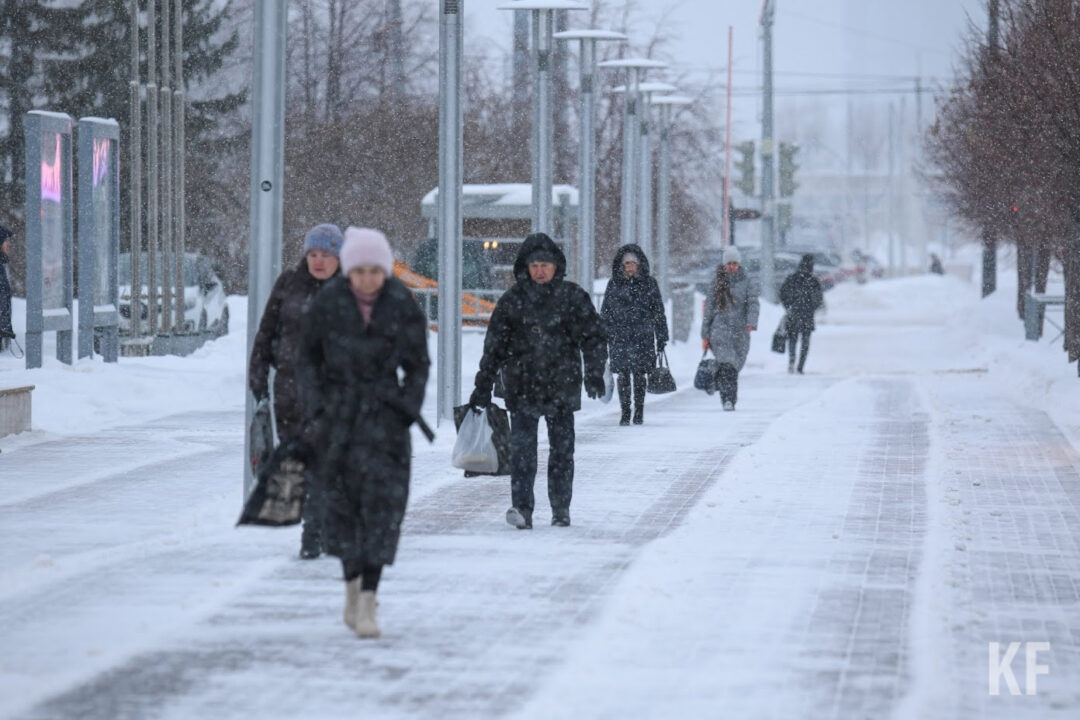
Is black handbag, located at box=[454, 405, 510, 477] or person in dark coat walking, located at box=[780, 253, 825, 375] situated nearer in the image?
black handbag, located at box=[454, 405, 510, 477]

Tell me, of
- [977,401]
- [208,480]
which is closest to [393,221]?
[977,401]

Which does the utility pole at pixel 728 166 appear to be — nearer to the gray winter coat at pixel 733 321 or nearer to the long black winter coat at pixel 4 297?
the gray winter coat at pixel 733 321

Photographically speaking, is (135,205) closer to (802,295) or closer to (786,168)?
(802,295)

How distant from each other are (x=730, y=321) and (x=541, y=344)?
9513 millimetres

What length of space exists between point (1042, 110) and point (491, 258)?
1952cm

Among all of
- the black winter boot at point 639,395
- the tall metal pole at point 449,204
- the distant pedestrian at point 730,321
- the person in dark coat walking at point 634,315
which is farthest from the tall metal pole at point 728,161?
the person in dark coat walking at point 634,315

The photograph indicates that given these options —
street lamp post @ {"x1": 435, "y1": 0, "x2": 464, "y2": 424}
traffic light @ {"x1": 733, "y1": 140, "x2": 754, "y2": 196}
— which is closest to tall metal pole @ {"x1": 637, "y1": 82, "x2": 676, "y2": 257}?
traffic light @ {"x1": 733, "y1": 140, "x2": 754, "y2": 196}

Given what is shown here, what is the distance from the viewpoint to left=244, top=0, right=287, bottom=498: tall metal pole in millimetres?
10914

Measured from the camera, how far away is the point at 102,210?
75.6 ft

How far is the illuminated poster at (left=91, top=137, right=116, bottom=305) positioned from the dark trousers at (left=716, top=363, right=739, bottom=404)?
7.47m

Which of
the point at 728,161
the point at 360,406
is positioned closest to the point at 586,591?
the point at 360,406

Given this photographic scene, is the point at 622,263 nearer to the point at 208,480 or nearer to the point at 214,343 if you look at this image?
the point at 208,480

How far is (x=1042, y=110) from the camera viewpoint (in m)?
20.4

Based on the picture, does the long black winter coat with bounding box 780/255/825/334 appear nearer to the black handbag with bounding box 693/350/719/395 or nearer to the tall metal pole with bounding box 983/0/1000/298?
the tall metal pole with bounding box 983/0/1000/298
